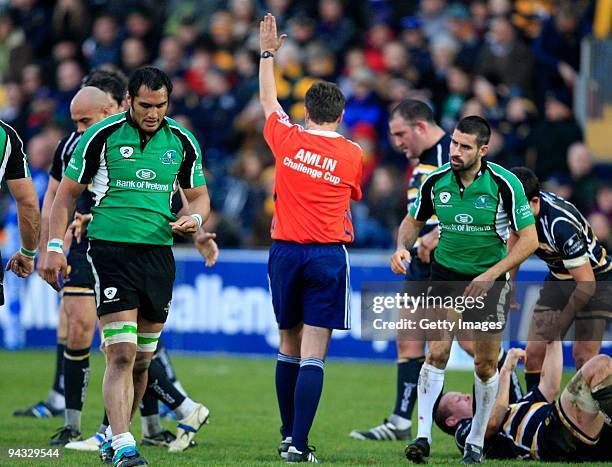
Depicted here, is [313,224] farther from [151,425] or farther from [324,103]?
[151,425]

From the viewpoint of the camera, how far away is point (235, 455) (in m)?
8.63

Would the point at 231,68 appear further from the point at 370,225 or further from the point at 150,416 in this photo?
the point at 150,416

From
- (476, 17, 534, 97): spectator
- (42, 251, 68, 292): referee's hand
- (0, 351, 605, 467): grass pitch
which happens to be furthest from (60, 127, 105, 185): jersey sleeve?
(476, 17, 534, 97): spectator

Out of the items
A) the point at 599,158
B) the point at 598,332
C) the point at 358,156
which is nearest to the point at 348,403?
the point at 598,332

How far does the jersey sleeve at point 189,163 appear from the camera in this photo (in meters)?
7.94

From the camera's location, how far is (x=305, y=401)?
7977mm

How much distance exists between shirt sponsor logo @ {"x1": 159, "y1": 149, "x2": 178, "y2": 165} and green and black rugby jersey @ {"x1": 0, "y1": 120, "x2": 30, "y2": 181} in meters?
0.91

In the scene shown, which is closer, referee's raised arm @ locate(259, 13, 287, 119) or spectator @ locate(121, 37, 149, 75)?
referee's raised arm @ locate(259, 13, 287, 119)

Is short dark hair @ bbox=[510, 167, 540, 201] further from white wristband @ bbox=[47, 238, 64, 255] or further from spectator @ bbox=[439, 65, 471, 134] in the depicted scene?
spectator @ bbox=[439, 65, 471, 134]

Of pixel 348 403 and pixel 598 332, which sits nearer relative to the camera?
pixel 598 332

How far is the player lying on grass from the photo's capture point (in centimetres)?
773

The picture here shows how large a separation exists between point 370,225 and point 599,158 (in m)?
3.65

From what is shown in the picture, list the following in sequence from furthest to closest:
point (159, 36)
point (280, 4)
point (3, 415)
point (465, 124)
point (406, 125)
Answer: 1. point (159, 36)
2. point (280, 4)
3. point (3, 415)
4. point (406, 125)
5. point (465, 124)

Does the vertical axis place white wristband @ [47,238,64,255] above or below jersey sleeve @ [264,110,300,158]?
below
